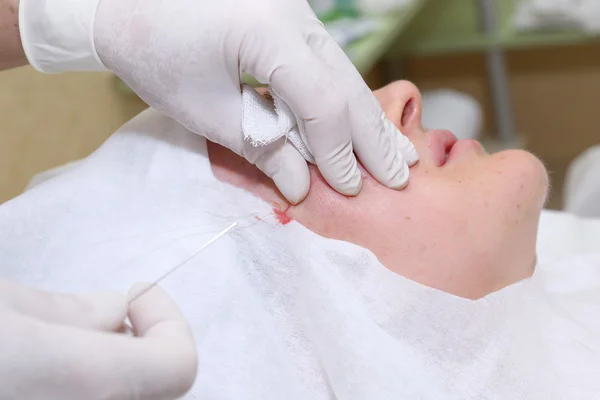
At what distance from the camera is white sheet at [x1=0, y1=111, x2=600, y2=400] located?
0.86 metres

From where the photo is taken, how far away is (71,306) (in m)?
0.65

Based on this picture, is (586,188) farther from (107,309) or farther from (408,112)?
(107,309)

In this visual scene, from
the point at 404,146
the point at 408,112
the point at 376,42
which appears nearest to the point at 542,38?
the point at 376,42

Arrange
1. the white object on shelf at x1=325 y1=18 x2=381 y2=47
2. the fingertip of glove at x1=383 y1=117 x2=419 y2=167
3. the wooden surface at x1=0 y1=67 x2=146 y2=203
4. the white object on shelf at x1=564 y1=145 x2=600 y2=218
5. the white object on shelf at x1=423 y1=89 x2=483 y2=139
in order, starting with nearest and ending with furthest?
the fingertip of glove at x1=383 y1=117 x2=419 y2=167 < the wooden surface at x1=0 y1=67 x2=146 y2=203 < the white object on shelf at x1=564 y1=145 x2=600 y2=218 < the white object on shelf at x1=325 y1=18 x2=381 y2=47 < the white object on shelf at x1=423 y1=89 x2=483 y2=139

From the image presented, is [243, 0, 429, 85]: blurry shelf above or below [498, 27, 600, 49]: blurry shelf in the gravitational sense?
above

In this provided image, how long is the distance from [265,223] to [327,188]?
11 centimetres

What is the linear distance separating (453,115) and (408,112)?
5.36 feet

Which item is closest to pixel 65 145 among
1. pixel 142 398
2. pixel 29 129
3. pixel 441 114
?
pixel 29 129

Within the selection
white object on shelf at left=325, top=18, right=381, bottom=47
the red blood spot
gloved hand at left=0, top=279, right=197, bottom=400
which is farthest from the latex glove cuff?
white object on shelf at left=325, top=18, right=381, bottom=47

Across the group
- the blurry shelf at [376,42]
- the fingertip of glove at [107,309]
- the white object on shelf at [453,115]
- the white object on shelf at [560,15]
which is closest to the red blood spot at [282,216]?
the fingertip of glove at [107,309]

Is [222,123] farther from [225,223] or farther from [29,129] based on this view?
[29,129]

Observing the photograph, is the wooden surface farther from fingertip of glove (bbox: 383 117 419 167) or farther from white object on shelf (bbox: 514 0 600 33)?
white object on shelf (bbox: 514 0 600 33)

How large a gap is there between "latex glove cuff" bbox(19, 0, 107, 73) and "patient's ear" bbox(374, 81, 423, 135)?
0.47 meters

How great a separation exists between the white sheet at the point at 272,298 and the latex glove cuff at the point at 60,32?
0.17 meters
